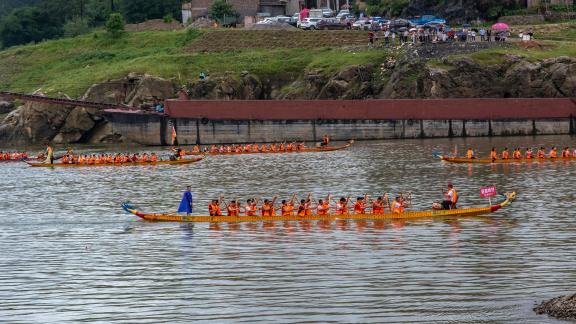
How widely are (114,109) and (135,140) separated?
3540 mm

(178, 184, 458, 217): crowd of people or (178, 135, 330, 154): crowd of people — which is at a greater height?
(178, 184, 458, 217): crowd of people

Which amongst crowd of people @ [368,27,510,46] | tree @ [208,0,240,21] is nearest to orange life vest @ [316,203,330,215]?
crowd of people @ [368,27,510,46]

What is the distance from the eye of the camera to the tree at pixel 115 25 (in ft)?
435

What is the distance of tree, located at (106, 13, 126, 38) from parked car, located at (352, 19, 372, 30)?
31243 mm

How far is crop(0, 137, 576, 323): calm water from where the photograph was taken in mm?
32562

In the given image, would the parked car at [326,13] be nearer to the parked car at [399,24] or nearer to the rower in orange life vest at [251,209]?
the parked car at [399,24]

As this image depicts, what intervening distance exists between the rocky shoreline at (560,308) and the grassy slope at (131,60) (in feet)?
246

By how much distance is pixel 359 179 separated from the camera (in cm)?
6794

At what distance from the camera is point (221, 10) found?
134375mm

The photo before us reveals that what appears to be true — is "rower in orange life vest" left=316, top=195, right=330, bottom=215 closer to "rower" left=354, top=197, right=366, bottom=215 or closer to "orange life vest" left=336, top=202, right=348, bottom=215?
"orange life vest" left=336, top=202, right=348, bottom=215

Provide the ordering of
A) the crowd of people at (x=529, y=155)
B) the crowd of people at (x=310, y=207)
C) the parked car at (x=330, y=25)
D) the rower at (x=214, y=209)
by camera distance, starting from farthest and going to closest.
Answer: the parked car at (x=330, y=25) → the crowd of people at (x=529, y=155) → the rower at (x=214, y=209) → the crowd of people at (x=310, y=207)

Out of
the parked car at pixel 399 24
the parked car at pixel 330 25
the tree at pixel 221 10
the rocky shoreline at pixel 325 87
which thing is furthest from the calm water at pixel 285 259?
the tree at pixel 221 10

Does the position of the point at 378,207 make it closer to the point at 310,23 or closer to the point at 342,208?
the point at 342,208

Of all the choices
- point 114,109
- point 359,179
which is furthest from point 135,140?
point 359,179
